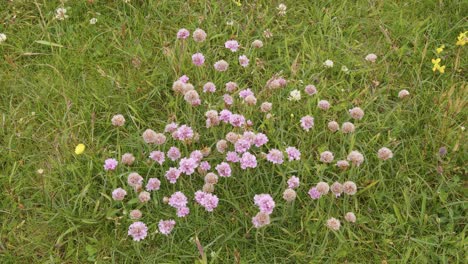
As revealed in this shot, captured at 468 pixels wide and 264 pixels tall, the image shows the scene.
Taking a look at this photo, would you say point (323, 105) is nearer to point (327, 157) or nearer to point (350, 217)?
point (327, 157)

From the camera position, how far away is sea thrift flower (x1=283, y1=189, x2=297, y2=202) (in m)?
2.49

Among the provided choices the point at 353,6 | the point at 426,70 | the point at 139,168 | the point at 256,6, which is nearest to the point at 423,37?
the point at 426,70

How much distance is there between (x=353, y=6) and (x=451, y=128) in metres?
1.27

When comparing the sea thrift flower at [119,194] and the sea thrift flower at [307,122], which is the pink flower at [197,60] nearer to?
the sea thrift flower at [307,122]

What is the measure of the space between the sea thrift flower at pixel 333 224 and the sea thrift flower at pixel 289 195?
207 mm

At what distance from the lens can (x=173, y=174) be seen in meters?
2.60

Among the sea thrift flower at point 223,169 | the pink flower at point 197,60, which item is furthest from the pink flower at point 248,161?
the pink flower at point 197,60

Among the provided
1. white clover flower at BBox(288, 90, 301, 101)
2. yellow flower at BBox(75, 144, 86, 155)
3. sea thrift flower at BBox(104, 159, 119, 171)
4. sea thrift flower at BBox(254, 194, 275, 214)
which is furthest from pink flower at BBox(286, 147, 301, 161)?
yellow flower at BBox(75, 144, 86, 155)

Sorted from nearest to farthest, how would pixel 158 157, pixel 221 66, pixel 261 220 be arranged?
pixel 261 220 < pixel 158 157 < pixel 221 66

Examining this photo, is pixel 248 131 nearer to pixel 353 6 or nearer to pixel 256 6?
pixel 256 6

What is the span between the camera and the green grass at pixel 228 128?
2.56 m

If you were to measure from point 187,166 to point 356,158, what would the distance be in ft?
2.87

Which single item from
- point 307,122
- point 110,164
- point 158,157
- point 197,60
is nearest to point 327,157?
point 307,122

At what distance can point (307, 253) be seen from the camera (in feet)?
8.22
